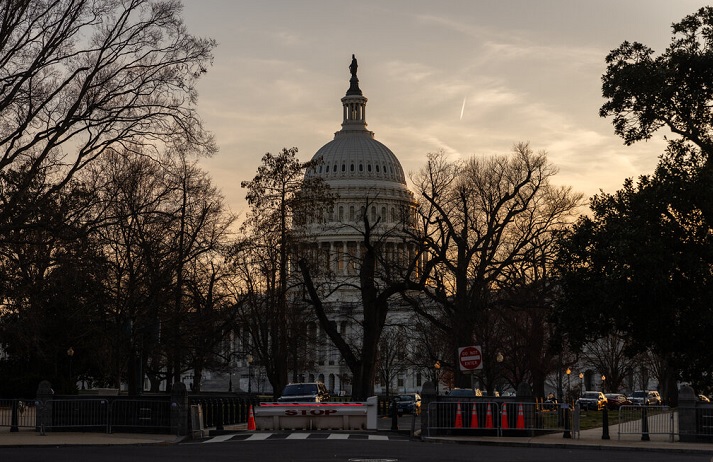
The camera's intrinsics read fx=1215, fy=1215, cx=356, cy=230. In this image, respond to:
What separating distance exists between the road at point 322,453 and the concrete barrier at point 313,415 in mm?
7088

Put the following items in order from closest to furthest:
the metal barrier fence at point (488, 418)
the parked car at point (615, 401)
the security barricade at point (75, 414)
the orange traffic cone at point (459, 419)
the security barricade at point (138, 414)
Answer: the metal barrier fence at point (488, 418), the orange traffic cone at point (459, 419), the security barricade at point (75, 414), the security barricade at point (138, 414), the parked car at point (615, 401)

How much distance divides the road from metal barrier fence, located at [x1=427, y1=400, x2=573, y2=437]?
402 cm

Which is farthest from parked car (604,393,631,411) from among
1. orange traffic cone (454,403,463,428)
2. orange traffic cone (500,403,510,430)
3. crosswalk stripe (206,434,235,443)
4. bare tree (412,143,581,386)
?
crosswalk stripe (206,434,235,443)

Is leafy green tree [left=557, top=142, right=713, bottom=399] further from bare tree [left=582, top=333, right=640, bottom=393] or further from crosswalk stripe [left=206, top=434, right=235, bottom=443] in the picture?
bare tree [left=582, top=333, right=640, bottom=393]

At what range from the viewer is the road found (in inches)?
969

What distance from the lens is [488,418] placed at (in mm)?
35781

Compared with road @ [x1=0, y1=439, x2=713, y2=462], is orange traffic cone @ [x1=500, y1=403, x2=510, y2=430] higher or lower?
higher

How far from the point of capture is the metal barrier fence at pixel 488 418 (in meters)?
35.6

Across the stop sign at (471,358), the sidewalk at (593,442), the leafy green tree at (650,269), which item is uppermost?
the leafy green tree at (650,269)

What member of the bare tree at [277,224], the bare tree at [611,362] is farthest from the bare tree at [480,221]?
the bare tree at [611,362]

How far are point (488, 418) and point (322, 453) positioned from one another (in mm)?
10547

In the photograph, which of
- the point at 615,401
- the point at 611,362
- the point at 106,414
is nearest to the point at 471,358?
the point at 106,414

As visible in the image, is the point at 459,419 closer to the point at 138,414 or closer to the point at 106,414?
the point at 138,414

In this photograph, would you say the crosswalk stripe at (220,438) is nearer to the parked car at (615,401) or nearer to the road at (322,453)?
the road at (322,453)
